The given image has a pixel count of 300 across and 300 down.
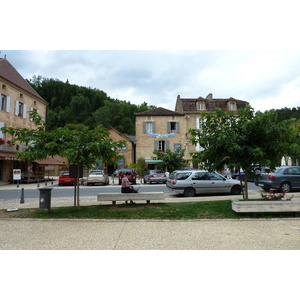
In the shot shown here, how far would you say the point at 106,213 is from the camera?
28.1 feet

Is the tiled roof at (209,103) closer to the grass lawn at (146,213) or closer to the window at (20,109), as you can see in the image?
the window at (20,109)

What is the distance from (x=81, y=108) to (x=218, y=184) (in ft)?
182

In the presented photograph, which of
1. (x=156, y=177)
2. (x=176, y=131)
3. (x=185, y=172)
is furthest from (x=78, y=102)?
(x=185, y=172)

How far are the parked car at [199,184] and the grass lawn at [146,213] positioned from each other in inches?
140

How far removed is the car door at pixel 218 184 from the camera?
13477mm

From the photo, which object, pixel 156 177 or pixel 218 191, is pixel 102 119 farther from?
pixel 218 191

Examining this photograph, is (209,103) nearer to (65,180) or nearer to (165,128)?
(165,128)

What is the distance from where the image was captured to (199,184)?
13383 millimetres

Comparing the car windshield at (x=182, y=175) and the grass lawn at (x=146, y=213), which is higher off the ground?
the car windshield at (x=182, y=175)

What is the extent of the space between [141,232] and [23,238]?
2745mm

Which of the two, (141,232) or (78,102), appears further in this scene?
(78,102)

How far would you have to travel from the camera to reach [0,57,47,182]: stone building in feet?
81.8

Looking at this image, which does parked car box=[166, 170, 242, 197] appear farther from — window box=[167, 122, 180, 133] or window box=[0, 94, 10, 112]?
window box=[167, 122, 180, 133]

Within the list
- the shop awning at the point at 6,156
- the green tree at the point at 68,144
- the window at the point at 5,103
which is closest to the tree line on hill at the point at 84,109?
the window at the point at 5,103
